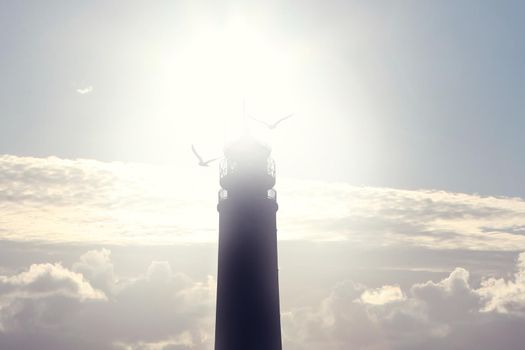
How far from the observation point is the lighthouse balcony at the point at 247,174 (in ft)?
152

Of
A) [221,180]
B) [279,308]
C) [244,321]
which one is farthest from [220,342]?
→ [221,180]

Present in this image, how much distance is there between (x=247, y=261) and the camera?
4425 cm

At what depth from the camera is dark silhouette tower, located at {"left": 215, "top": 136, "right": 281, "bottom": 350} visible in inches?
1706

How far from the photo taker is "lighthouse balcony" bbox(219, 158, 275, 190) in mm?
46469

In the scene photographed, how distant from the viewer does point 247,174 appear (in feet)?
153

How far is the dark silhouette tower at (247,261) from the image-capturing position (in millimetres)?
43344

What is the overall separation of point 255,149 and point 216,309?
44.3 ft

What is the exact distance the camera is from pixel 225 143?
4875cm

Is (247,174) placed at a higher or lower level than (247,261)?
higher

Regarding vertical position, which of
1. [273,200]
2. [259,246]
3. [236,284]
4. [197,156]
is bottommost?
[236,284]

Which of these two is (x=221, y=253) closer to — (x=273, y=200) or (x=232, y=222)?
(x=232, y=222)

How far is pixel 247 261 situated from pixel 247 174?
716 cm

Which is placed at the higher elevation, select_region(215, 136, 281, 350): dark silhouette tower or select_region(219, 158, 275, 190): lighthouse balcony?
select_region(219, 158, 275, 190): lighthouse balcony

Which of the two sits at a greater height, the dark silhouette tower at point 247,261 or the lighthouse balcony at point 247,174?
the lighthouse balcony at point 247,174
